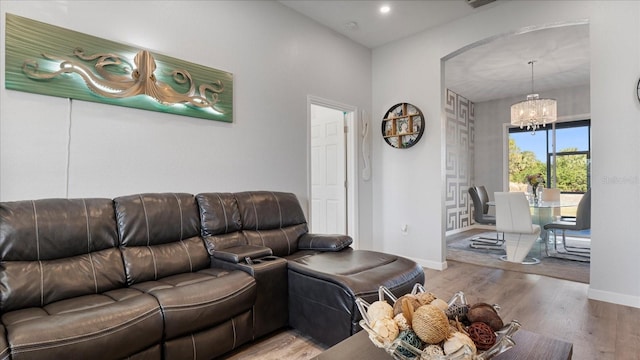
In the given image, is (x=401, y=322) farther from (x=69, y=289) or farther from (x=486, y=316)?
(x=69, y=289)

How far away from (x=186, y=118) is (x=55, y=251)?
1.39 metres

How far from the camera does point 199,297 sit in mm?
1783

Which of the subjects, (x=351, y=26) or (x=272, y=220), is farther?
(x=351, y=26)

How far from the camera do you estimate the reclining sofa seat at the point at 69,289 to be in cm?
135

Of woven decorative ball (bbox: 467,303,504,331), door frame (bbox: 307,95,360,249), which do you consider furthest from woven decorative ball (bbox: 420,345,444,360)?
door frame (bbox: 307,95,360,249)

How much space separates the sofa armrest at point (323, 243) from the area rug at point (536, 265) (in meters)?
2.41

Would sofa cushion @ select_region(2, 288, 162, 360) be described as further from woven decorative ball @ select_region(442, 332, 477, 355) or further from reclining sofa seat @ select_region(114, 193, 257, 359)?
woven decorative ball @ select_region(442, 332, 477, 355)

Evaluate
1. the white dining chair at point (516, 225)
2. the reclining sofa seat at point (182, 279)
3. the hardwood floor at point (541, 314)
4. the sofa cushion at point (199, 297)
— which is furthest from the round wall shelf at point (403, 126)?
the sofa cushion at point (199, 297)

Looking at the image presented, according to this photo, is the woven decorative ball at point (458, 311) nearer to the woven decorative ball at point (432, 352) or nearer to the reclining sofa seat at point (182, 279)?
the woven decorative ball at point (432, 352)

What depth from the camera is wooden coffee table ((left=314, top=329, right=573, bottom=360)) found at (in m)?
1.20

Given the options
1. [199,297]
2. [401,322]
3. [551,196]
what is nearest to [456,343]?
[401,322]

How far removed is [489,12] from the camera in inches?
142

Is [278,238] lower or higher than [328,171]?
lower

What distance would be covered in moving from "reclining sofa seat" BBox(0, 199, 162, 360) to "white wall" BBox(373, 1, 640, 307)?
338 centimetres
